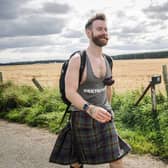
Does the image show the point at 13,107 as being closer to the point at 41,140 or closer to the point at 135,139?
the point at 41,140

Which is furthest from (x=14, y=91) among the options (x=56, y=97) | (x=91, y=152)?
(x=91, y=152)

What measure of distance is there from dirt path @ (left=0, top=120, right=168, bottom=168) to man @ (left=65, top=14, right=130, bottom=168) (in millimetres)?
1827

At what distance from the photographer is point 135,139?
22.7 ft

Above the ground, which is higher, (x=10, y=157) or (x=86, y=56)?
(x=86, y=56)

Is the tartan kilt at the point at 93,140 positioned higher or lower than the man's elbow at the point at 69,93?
lower

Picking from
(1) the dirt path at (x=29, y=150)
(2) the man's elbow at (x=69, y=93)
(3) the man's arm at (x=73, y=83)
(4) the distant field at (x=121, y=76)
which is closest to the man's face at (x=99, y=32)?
(3) the man's arm at (x=73, y=83)

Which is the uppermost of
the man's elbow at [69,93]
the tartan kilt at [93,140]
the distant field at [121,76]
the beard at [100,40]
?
the beard at [100,40]

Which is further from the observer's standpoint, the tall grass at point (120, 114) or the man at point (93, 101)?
the tall grass at point (120, 114)

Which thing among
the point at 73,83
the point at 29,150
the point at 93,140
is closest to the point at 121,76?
the point at 29,150

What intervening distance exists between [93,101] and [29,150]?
11.2 ft

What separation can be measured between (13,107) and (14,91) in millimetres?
628

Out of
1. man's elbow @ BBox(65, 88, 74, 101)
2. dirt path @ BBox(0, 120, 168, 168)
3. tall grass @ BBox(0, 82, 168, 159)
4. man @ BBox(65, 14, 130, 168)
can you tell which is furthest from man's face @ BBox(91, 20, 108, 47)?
tall grass @ BBox(0, 82, 168, 159)

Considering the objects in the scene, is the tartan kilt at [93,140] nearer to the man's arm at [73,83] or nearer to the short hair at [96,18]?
the man's arm at [73,83]

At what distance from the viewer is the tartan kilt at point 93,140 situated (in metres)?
3.83
